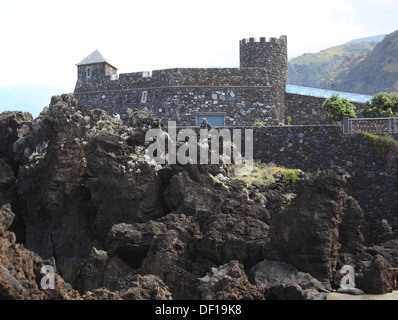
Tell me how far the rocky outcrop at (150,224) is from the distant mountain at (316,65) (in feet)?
284

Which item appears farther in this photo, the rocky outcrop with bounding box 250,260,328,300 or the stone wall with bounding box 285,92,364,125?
the stone wall with bounding box 285,92,364,125

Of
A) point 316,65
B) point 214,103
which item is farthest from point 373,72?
point 214,103

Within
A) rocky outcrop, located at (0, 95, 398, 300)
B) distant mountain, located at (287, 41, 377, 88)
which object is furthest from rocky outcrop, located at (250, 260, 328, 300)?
distant mountain, located at (287, 41, 377, 88)

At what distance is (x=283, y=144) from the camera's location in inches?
995

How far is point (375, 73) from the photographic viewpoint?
259ft

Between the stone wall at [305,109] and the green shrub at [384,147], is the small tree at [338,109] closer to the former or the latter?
the stone wall at [305,109]

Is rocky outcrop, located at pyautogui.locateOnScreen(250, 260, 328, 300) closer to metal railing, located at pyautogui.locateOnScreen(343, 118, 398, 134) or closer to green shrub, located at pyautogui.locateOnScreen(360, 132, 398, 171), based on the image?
green shrub, located at pyautogui.locateOnScreen(360, 132, 398, 171)

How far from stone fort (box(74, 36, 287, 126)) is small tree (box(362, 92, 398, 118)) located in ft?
14.8

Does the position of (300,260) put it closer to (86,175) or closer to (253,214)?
(253,214)

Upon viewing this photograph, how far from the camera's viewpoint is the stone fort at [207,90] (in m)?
30.6

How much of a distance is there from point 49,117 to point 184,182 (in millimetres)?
5578

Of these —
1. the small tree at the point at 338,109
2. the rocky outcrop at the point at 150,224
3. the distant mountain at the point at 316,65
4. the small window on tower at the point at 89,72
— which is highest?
the distant mountain at the point at 316,65

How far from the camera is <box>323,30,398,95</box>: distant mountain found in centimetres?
7581

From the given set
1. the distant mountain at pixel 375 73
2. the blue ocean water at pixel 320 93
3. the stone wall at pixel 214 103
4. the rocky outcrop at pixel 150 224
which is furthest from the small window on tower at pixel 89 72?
the distant mountain at pixel 375 73
